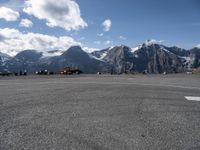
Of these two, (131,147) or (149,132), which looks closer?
(131,147)

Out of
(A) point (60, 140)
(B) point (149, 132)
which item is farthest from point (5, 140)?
(B) point (149, 132)

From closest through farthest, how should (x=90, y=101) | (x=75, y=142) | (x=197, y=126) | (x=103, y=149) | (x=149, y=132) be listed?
1. (x=103, y=149)
2. (x=75, y=142)
3. (x=149, y=132)
4. (x=197, y=126)
5. (x=90, y=101)

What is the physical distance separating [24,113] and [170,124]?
3.51 m

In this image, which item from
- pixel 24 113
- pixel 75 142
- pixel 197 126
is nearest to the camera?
pixel 75 142

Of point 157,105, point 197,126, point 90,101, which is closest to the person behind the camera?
point 197,126

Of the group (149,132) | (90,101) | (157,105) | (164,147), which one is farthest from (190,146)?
(90,101)

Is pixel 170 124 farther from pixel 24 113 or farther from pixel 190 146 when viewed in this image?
pixel 24 113

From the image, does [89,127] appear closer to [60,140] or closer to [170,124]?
[60,140]

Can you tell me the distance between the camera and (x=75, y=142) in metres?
5.25

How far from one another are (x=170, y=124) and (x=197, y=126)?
1.83 ft

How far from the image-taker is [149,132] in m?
6.03

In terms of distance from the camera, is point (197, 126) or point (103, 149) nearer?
point (103, 149)

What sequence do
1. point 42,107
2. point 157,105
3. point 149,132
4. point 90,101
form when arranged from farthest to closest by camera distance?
1. point 90,101
2. point 157,105
3. point 42,107
4. point 149,132

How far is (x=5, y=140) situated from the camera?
5.34 metres
